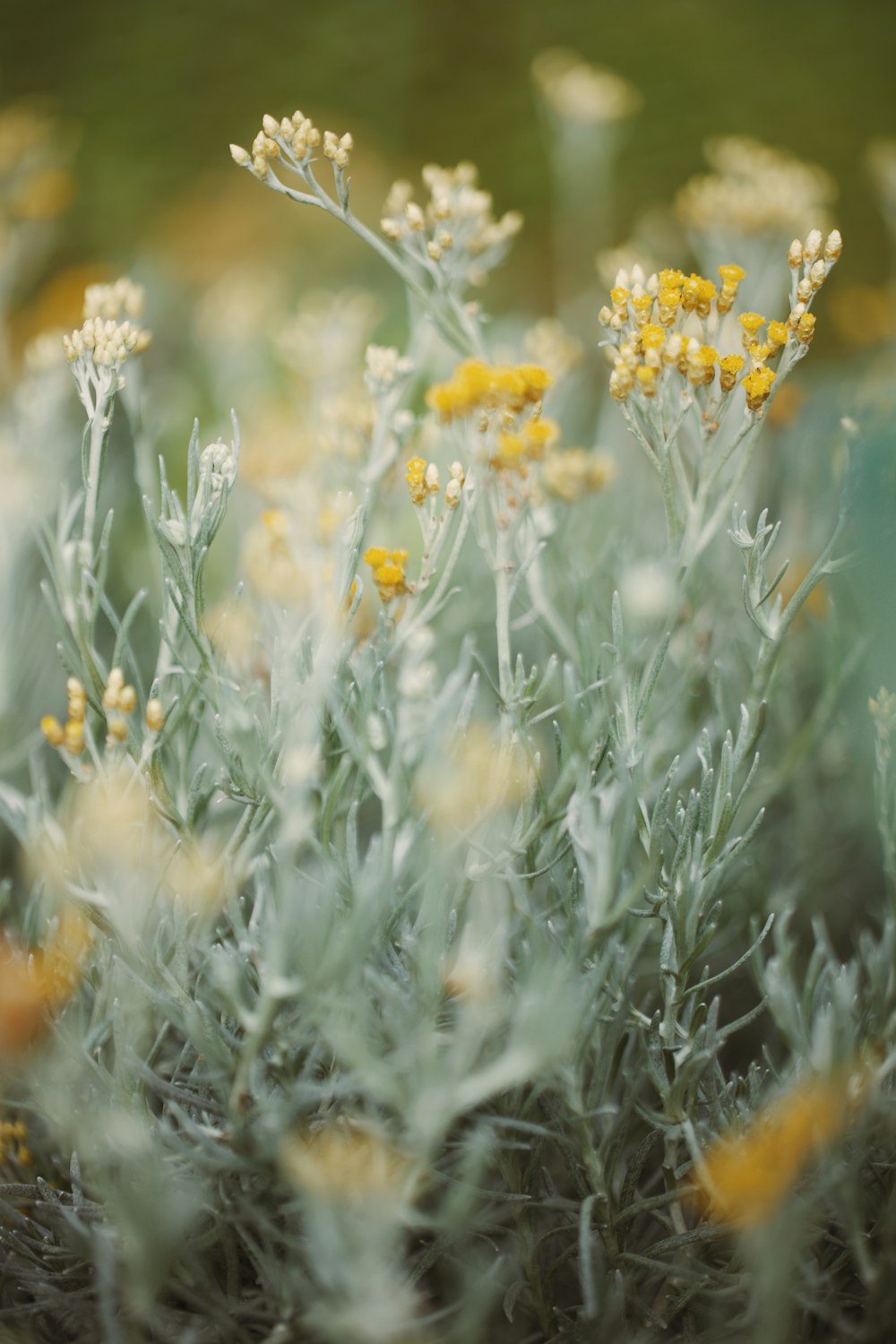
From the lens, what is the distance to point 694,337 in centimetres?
65

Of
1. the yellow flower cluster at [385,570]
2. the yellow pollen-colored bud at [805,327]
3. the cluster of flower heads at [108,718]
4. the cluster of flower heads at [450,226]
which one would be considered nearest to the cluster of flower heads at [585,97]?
the cluster of flower heads at [450,226]

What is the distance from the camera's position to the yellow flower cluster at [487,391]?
1.86 ft

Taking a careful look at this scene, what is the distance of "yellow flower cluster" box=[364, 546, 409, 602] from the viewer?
0.60m

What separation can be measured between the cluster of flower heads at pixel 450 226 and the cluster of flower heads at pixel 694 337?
0.17 m

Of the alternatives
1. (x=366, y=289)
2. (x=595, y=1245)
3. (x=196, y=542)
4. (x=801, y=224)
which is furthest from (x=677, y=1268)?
(x=366, y=289)

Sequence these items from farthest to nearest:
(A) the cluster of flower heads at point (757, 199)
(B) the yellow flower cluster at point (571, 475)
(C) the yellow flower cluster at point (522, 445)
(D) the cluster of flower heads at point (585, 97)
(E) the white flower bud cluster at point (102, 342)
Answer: (D) the cluster of flower heads at point (585, 97) → (A) the cluster of flower heads at point (757, 199) → (B) the yellow flower cluster at point (571, 475) → (E) the white flower bud cluster at point (102, 342) → (C) the yellow flower cluster at point (522, 445)

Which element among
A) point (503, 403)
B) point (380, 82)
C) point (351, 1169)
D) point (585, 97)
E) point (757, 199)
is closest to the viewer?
point (351, 1169)

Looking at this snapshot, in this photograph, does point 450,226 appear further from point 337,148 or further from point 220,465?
point 220,465

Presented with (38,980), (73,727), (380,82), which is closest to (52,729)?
(73,727)

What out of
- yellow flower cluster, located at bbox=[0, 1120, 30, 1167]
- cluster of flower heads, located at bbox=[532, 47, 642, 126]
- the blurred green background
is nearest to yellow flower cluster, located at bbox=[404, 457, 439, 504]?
yellow flower cluster, located at bbox=[0, 1120, 30, 1167]

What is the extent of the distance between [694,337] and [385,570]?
9.7 inches

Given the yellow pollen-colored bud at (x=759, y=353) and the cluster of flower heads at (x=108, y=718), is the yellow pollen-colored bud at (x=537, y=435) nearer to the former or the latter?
the yellow pollen-colored bud at (x=759, y=353)

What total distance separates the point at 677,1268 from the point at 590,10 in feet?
7.40

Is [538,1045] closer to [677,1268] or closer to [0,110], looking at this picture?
[677,1268]
